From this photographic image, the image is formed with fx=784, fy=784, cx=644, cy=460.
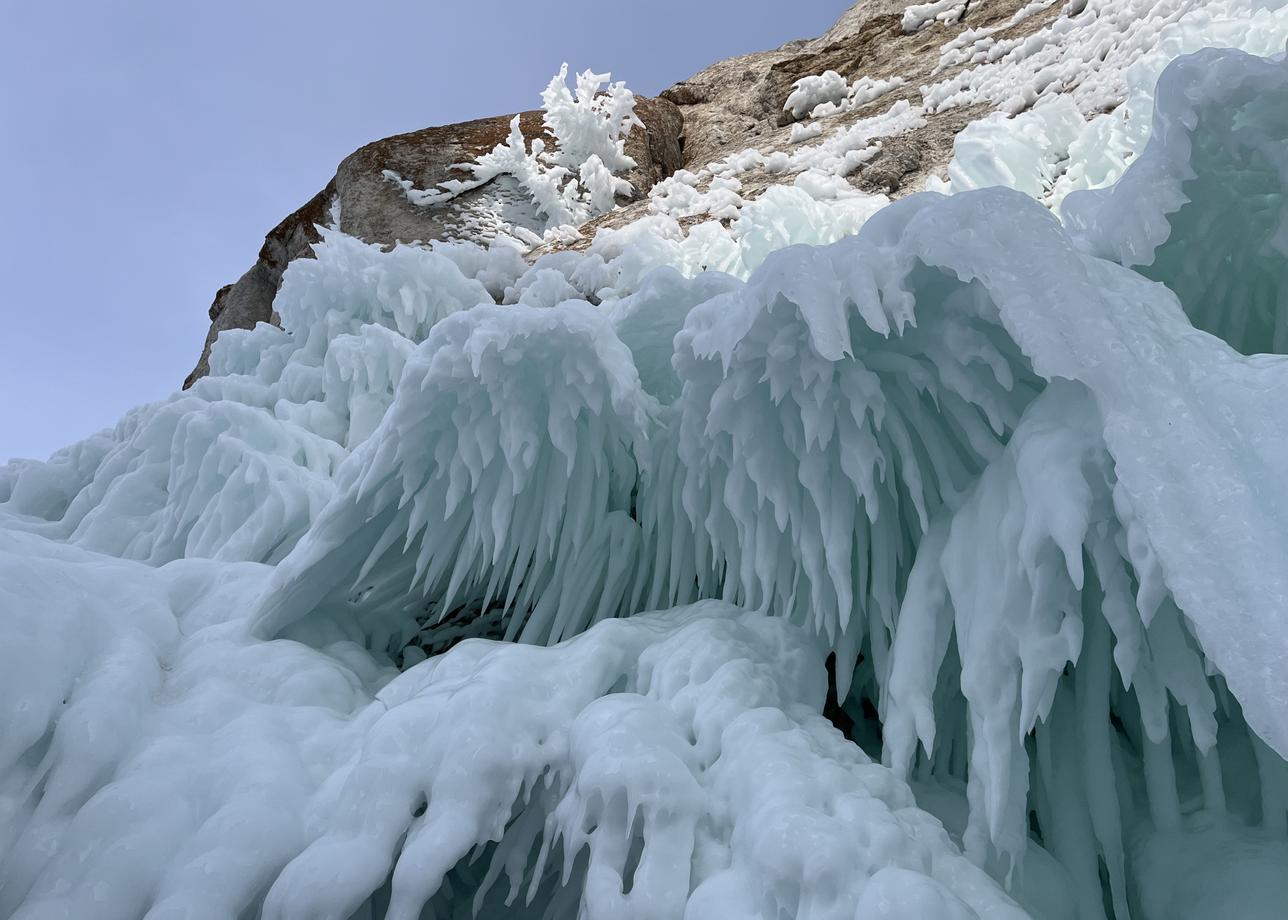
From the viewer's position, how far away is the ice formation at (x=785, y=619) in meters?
2.19

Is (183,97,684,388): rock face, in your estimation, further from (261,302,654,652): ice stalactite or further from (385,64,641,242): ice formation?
(261,302,654,652): ice stalactite

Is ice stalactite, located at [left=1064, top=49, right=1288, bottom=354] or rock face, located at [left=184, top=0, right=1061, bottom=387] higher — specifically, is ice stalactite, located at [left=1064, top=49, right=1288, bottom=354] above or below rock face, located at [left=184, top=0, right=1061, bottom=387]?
below

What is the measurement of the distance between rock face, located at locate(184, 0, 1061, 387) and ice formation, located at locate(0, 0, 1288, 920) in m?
4.83

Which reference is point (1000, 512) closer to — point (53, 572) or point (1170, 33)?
point (53, 572)

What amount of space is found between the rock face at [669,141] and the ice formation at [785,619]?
4.83 metres

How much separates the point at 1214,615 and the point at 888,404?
4.71ft

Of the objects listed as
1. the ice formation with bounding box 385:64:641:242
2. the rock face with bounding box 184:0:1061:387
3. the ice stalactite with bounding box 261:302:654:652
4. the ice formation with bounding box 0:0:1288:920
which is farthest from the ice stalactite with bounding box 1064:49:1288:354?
the ice formation with bounding box 385:64:641:242

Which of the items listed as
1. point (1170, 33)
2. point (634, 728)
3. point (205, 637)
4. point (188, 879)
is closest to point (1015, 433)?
point (634, 728)

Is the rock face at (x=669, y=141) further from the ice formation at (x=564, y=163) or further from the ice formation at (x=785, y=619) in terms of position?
the ice formation at (x=785, y=619)

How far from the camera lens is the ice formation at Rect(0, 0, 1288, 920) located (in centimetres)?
219

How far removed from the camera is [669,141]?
12.2 meters

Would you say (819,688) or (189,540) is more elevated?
(189,540)

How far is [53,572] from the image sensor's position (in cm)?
313

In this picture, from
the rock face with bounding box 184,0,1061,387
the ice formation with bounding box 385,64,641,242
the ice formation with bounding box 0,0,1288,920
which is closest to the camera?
the ice formation with bounding box 0,0,1288,920
